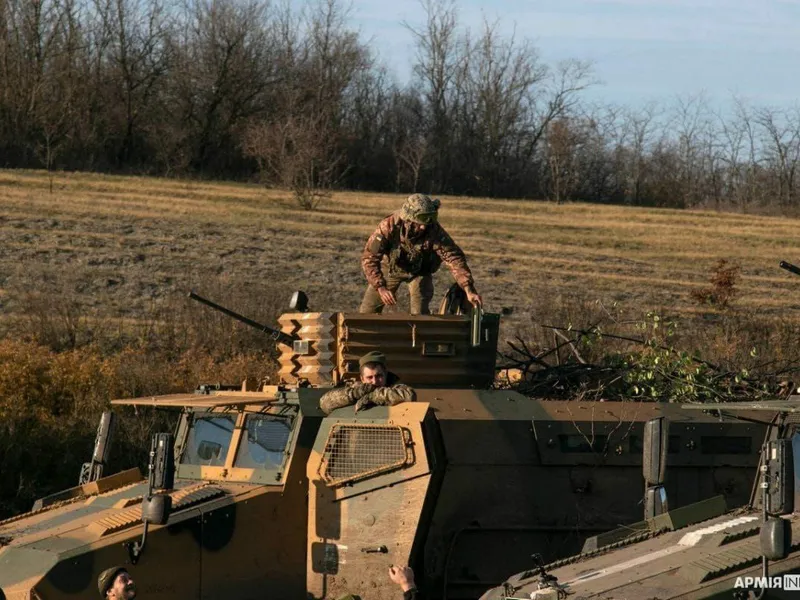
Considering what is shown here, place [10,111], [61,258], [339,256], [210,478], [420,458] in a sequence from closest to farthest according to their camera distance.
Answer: [420,458] → [210,478] → [61,258] → [339,256] → [10,111]

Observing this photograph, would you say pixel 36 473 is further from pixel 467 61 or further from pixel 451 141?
pixel 467 61

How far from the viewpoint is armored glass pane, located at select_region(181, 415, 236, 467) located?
1093 cm

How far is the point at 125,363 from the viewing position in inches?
837

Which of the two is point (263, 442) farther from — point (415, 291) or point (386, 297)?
point (415, 291)

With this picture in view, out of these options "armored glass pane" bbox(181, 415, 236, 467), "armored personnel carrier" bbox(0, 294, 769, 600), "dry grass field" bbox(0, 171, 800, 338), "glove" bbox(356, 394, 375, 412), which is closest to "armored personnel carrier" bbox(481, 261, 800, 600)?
"armored personnel carrier" bbox(0, 294, 769, 600)

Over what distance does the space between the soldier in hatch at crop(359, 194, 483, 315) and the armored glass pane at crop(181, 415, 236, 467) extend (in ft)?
5.57

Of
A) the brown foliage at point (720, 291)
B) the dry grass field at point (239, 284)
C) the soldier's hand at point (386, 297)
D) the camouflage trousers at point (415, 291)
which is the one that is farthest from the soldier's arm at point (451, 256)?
the brown foliage at point (720, 291)

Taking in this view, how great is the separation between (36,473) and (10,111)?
26.9m

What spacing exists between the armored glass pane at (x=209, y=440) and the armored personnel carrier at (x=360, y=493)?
0.04 ft

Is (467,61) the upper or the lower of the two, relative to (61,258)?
upper

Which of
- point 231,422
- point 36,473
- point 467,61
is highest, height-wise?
point 467,61

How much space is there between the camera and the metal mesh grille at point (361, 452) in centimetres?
1007

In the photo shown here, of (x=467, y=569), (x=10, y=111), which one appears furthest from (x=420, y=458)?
(x=10, y=111)

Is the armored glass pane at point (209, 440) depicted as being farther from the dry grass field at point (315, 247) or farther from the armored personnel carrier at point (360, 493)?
the dry grass field at point (315, 247)
